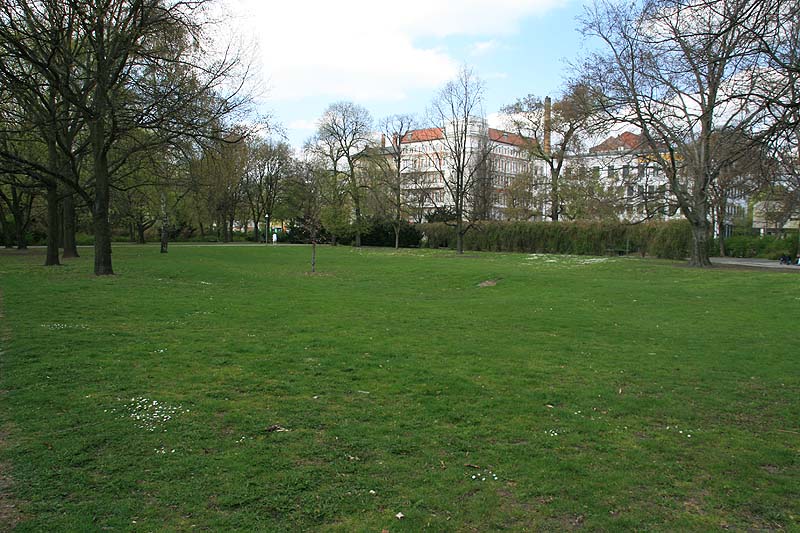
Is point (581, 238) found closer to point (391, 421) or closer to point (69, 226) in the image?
point (69, 226)

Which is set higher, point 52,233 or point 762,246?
point 52,233

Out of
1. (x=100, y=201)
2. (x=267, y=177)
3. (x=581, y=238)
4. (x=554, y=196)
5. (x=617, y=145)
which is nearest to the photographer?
(x=100, y=201)

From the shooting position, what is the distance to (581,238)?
4603 cm

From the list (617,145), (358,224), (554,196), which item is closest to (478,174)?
(554,196)

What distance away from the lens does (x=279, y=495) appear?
3945mm

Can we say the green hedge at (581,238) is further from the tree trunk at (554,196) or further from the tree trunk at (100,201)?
the tree trunk at (100,201)

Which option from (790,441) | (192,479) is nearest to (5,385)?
(192,479)

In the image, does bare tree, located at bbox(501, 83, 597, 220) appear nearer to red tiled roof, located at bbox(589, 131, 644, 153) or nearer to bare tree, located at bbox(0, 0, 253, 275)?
red tiled roof, located at bbox(589, 131, 644, 153)

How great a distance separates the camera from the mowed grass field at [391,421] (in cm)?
382

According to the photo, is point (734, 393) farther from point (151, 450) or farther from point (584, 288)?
point (584, 288)

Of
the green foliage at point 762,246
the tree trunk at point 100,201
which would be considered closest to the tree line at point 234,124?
the tree trunk at point 100,201

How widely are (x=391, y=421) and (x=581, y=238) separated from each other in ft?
142

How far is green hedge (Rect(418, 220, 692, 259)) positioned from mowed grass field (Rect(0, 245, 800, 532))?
27100 mm

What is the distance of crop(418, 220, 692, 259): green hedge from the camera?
37688 millimetres
